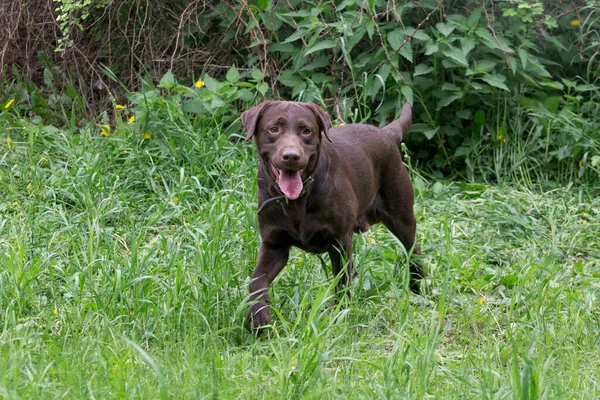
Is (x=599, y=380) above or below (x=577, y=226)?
above

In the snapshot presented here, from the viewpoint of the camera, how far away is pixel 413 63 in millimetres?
7297

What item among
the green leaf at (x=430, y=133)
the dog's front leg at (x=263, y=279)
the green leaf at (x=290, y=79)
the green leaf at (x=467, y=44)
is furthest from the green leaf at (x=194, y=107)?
the dog's front leg at (x=263, y=279)

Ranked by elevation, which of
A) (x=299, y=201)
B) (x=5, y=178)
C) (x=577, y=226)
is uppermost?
(x=299, y=201)

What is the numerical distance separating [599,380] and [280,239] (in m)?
1.63

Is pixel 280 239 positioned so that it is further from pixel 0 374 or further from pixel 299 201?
pixel 0 374

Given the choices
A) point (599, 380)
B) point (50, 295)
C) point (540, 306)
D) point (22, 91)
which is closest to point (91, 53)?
point (22, 91)

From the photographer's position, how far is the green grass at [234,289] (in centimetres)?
345

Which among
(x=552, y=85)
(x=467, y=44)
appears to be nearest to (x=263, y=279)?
(x=467, y=44)

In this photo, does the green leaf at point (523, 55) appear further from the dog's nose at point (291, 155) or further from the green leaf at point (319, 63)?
the dog's nose at point (291, 155)

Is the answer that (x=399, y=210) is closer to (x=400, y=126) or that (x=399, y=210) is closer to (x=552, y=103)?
(x=400, y=126)

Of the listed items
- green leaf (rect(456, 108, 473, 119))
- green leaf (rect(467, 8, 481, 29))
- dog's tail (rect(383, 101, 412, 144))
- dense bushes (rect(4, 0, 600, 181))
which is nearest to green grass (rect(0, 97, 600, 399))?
dense bushes (rect(4, 0, 600, 181))

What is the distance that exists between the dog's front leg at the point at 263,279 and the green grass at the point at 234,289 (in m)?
0.07

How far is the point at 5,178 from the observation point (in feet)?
20.1

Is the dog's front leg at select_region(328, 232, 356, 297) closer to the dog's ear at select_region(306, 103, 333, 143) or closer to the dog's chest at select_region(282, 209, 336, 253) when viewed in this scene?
the dog's chest at select_region(282, 209, 336, 253)
